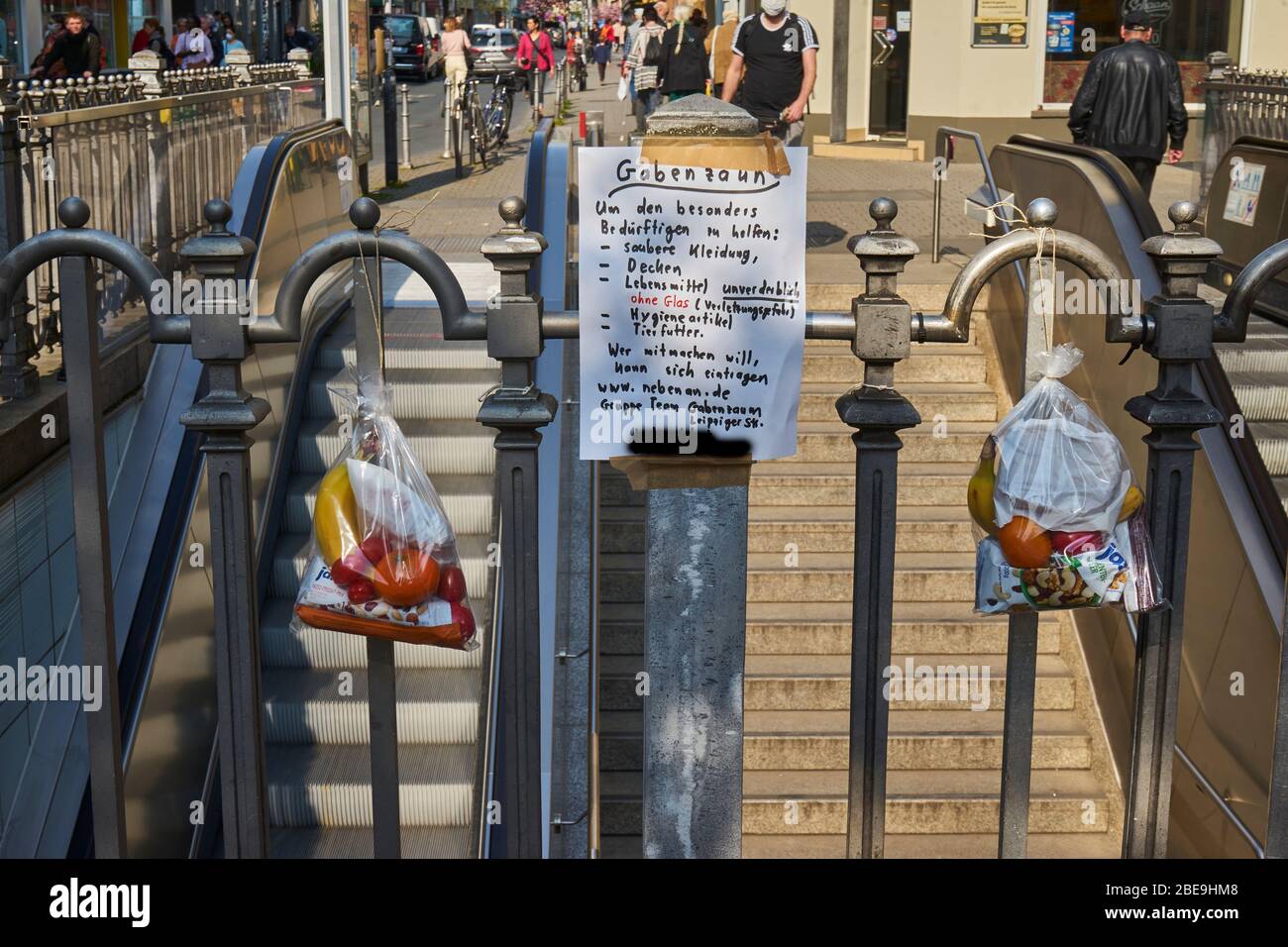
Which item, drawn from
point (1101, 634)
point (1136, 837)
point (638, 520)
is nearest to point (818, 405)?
point (638, 520)

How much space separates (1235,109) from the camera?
11.7 meters

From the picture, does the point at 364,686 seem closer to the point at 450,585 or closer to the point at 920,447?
the point at 450,585

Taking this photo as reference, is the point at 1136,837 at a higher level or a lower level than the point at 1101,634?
higher

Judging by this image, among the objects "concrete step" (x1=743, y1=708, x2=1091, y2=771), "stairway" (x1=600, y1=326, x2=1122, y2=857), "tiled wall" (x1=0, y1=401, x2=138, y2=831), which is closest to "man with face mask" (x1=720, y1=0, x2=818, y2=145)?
"stairway" (x1=600, y1=326, x2=1122, y2=857)

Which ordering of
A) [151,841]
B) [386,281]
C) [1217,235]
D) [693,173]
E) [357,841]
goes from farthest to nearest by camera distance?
[1217,235], [386,281], [357,841], [151,841], [693,173]

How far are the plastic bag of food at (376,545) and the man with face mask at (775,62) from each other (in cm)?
880

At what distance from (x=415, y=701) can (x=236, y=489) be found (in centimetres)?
351

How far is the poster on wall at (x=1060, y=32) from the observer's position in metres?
20.9

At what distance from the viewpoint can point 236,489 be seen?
2859mm

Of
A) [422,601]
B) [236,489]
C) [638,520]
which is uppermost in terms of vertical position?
[236,489]

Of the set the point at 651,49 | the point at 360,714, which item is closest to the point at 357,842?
the point at 360,714

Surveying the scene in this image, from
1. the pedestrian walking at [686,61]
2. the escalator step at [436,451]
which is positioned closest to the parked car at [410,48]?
the pedestrian walking at [686,61]

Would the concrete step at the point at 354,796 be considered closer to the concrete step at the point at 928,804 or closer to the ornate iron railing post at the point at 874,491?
the concrete step at the point at 928,804

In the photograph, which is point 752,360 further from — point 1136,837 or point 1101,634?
point 1101,634
